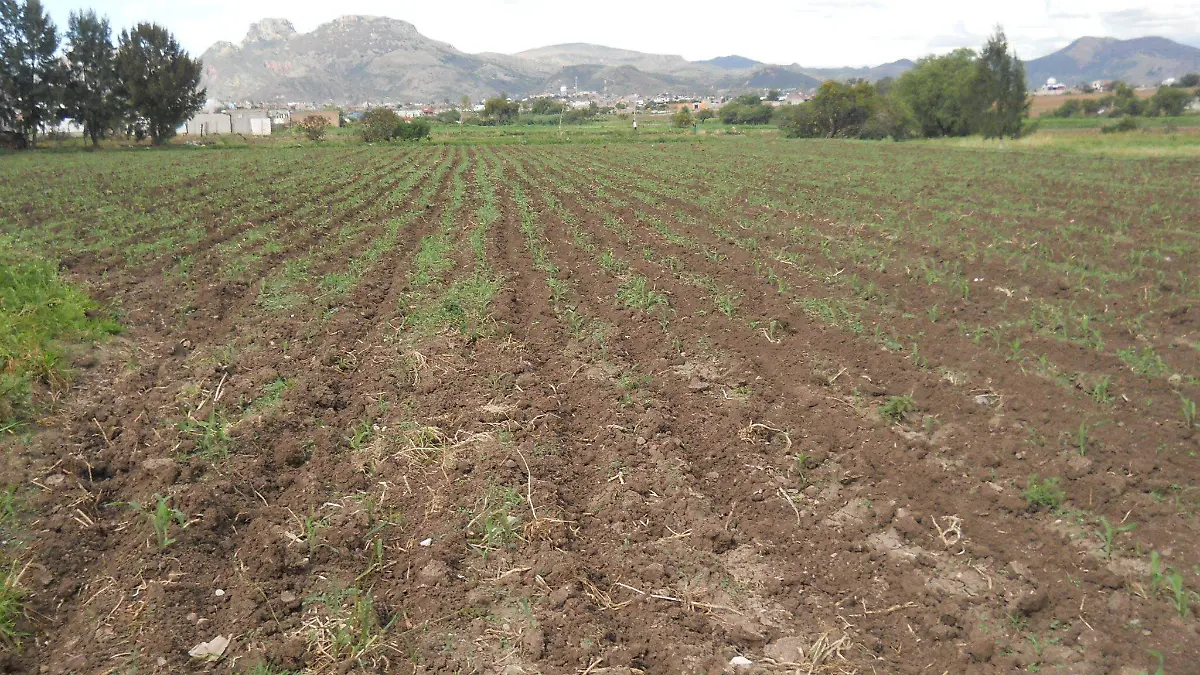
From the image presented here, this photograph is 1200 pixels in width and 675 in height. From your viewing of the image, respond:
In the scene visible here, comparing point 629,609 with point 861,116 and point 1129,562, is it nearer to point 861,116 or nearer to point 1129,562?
point 1129,562

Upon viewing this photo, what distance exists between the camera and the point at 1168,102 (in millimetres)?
73250

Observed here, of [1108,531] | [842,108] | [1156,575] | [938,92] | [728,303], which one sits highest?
[842,108]

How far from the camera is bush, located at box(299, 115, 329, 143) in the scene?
57156mm

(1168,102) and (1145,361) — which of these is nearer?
(1145,361)

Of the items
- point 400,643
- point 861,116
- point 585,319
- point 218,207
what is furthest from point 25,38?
point 861,116

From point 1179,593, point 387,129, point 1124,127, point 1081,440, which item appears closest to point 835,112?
point 1124,127

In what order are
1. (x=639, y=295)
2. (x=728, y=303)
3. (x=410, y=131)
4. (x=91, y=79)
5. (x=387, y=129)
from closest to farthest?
(x=728, y=303), (x=639, y=295), (x=91, y=79), (x=387, y=129), (x=410, y=131)

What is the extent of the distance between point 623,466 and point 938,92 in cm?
6362

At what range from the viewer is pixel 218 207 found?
17.0m

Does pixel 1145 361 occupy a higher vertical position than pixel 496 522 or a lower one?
higher

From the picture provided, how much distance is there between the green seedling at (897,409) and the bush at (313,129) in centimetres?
5928

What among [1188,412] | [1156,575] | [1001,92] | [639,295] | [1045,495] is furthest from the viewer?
[1001,92]

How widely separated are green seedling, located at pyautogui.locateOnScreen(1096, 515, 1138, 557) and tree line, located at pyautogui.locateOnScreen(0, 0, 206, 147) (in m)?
60.0

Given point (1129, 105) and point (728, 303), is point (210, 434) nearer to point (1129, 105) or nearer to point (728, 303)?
point (728, 303)
